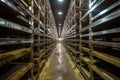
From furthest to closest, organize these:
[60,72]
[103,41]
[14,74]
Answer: [60,72]
[103,41]
[14,74]

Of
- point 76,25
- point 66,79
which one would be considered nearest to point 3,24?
point 66,79

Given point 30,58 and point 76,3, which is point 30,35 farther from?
point 76,3

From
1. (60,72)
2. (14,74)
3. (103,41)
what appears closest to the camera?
(14,74)

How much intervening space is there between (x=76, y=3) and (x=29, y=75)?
372cm

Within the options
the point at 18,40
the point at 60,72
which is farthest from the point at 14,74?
the point at 60,72

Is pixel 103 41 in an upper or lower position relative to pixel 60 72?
upper

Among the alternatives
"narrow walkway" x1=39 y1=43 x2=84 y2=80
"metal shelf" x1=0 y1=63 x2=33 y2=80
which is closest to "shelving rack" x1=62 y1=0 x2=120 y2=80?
"narrow walkway" x1=39 y1=43 x2=84 y2=80

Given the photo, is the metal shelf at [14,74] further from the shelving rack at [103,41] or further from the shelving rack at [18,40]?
the shelving rack at [103,41]

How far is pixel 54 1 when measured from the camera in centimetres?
1130

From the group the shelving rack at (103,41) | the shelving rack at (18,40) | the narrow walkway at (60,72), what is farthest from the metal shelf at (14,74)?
the narrow walkway at (60,72)

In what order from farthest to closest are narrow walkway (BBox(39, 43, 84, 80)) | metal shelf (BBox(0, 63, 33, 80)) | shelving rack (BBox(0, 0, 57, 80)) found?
narrow walkway (BBox(39, 43, 84, 80))
metal shelf (BBox(0, 63, 33, 80))
shelving rack (BBox(0, 0, 57, 80))

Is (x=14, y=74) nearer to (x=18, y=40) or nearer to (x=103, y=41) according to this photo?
(x=18, y=40)

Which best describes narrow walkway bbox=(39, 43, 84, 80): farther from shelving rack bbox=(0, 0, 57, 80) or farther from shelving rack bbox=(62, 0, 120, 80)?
shelving rack bbox=(62, 0, 120, 80)

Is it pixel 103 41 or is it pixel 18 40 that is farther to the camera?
pixel 103 41
